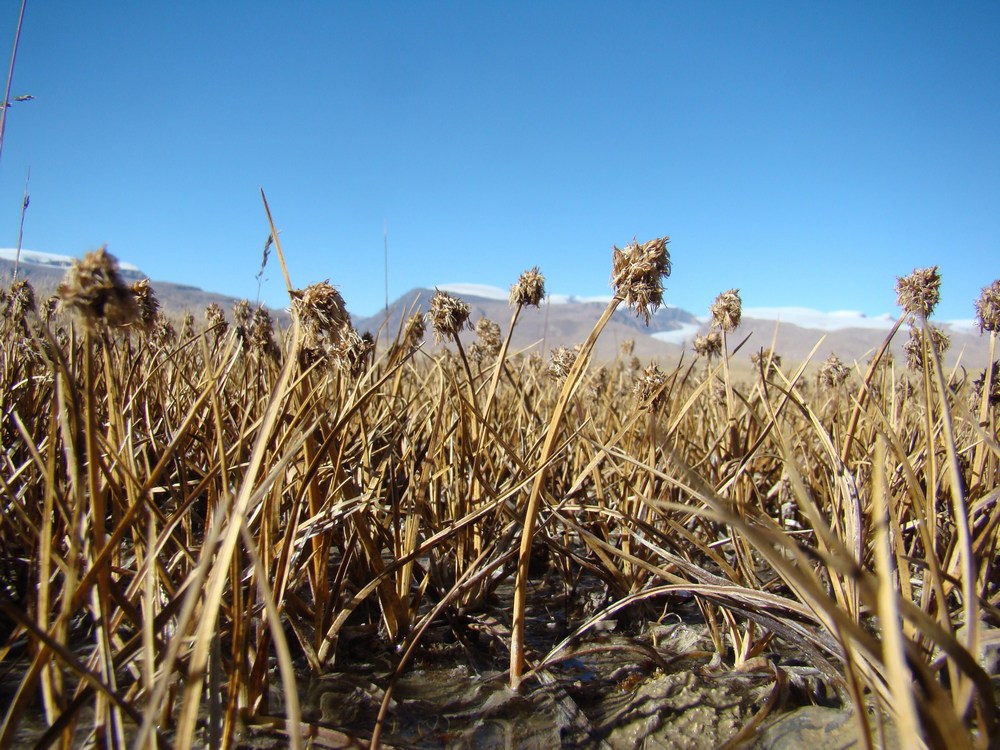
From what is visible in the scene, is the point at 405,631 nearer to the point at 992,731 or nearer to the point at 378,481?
the point at 378,481

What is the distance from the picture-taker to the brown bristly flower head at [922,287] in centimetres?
199

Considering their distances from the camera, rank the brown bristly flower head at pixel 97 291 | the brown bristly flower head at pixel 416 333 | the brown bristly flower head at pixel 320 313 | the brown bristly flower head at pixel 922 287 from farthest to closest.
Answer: the brown bristly flower head at pixel 922 287 → the brown bristly flower head at pixel 416 333 → the brown bristly flower head at pixel 320 313 → the brown bristly flower head at pixel 97 291

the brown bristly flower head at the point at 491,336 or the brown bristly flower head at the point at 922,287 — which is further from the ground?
the brown bristly flower head at the point at 922,287

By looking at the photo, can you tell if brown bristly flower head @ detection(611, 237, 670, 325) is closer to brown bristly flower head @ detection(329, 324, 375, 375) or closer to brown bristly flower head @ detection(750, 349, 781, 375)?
brown bristly flower head @ detection(750, 349, 781, 375)

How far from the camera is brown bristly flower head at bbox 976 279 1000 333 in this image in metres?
1.83

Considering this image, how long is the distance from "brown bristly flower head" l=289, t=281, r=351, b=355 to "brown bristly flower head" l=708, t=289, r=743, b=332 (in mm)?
1506

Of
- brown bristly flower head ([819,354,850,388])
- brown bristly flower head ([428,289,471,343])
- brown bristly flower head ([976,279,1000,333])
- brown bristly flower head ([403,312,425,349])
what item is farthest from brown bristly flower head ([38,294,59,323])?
brown bristly flower head ([819,354,850,388])

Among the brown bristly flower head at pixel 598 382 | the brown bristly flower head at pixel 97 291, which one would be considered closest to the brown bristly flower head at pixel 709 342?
the brown bristly flower head at pixel 598 382

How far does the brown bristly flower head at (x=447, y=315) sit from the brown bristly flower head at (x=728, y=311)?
41.8 inches

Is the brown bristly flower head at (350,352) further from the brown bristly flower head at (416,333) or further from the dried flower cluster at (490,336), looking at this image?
the dried flower cluster at (490,336)

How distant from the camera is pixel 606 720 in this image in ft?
4.53

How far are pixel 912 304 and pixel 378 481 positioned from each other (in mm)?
1774

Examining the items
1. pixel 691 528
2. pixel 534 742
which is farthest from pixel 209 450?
pixel 691 528

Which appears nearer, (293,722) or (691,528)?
(293,722)
